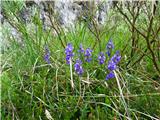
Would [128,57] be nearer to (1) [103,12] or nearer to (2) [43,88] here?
(2) [43,88]

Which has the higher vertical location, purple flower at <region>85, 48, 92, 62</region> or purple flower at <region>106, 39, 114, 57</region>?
purple flower at <region>106, 39, 114, 57</region>

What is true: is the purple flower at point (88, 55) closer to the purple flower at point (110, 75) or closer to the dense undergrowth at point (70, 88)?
the dense undergrowth at point (70, 88)

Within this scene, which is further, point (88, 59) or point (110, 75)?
point (88, 59)

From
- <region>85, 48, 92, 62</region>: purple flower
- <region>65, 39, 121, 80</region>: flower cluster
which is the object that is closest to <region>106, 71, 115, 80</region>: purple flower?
<region>65, 39, 121, 80</region>: flower cluster

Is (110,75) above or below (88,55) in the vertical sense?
below

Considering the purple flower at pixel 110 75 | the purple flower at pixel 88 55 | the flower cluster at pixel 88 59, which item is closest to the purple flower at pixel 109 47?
the flower cluster at pixel 88 59

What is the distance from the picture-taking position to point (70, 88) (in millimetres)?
2076

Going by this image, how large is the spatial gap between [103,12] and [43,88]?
1904 millimetres

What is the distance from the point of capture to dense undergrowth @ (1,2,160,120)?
188cm

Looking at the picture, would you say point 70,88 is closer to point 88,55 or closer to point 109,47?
point 88,55

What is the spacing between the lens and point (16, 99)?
2014mm

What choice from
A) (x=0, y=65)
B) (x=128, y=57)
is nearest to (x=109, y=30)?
(x=128, y=57)

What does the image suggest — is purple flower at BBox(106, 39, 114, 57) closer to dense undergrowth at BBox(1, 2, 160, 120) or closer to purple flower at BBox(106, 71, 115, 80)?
dense undergrowth at BBox(1, 2, 160, 120)

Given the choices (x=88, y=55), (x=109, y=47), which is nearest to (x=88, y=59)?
(x=88, y=55)
